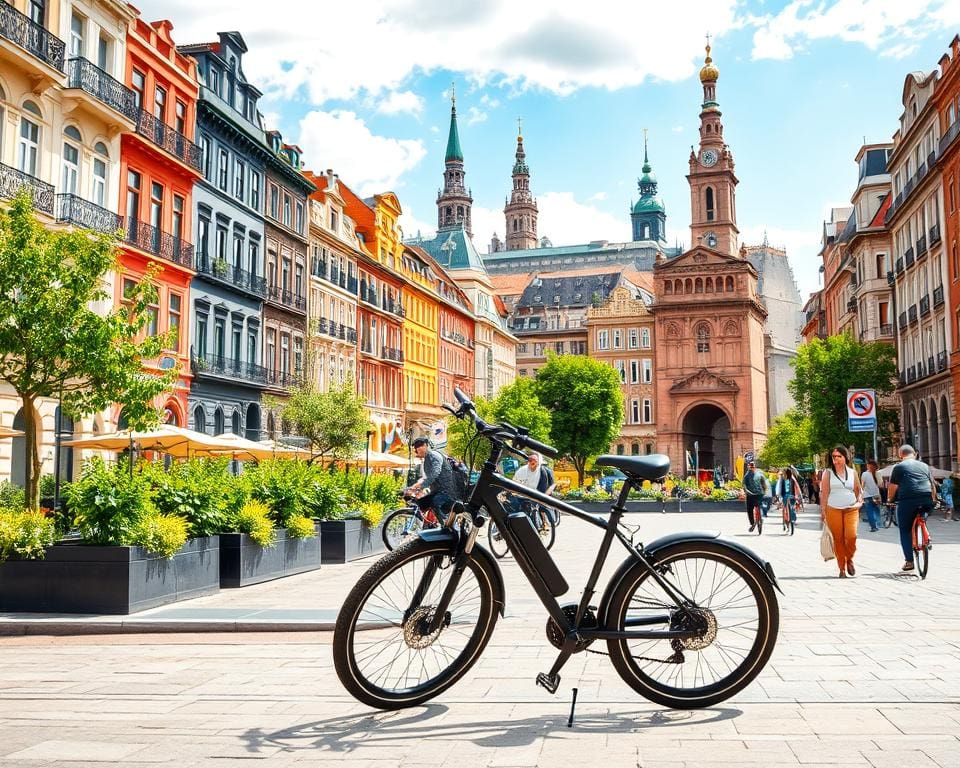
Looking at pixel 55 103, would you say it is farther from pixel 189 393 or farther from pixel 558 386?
pixel 558 386

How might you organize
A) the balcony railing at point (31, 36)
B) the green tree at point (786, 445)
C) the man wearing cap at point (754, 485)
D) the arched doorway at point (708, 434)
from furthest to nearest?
the arched doorway at point (708, 434) < the green tree at point (786, 445) < the man wearing cap at point (754, 485) < the balcony railing at point (31, 36)

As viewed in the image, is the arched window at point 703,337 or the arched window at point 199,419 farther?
the arched window at point 703,337

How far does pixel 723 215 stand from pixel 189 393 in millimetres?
77422

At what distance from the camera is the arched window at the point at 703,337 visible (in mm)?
93500

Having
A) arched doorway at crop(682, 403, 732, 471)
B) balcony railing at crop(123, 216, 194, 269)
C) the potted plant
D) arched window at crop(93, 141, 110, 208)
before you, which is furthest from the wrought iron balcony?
arched doorway at crop(682, 403, 732, 471)

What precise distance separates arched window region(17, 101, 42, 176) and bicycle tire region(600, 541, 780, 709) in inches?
976

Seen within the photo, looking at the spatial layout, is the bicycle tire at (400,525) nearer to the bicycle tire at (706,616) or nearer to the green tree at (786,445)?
the bicycle tire at (706,616)

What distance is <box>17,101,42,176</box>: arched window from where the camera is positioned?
2622 centimetres

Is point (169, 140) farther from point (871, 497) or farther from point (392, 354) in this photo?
point (392, 354)

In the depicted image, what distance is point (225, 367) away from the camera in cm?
3903

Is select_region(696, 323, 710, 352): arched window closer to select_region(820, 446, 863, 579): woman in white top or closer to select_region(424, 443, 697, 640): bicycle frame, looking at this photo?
select_region(820, 446, 863, 579): woman in white top

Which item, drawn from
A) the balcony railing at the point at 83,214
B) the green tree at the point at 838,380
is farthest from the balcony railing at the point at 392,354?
the balcony railing at the point at 83,214

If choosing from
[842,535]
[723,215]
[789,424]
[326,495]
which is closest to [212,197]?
[326,495]

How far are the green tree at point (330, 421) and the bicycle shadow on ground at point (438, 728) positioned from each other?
30863mm
